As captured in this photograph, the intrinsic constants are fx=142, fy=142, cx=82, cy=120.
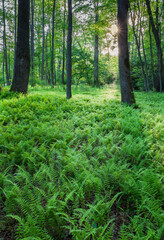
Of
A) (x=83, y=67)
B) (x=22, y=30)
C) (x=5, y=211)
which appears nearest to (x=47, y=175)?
(x=5, y=211)

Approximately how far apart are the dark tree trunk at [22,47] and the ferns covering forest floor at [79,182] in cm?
270

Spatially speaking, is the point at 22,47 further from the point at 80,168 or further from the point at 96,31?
the point at 80,168

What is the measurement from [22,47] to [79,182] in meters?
7.41

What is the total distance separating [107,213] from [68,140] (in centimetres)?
216

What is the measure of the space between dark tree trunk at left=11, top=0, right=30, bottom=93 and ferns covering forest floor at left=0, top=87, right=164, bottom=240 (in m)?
2.70

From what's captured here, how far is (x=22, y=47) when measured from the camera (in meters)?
7.23

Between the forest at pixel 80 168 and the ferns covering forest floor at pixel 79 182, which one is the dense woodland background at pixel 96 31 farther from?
the ferns covering forest floor at pixel 79 182

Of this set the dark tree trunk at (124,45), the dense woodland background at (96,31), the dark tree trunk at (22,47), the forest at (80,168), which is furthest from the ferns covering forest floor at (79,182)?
the dense woodland background at (96,31)

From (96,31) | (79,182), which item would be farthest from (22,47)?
(79,182)

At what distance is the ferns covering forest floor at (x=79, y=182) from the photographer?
1.72 meters

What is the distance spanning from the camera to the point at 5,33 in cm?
1938

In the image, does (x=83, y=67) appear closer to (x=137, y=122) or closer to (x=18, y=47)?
(x=18, y=47)

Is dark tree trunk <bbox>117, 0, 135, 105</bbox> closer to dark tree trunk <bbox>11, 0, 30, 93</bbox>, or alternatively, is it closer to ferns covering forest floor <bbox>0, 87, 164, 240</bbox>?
ferns covering forest floor <bbox>0, 87, 164, 240</bbox>

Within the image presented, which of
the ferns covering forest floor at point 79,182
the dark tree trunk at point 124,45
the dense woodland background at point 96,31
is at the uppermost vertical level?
the dense woodland background at point 96,31
